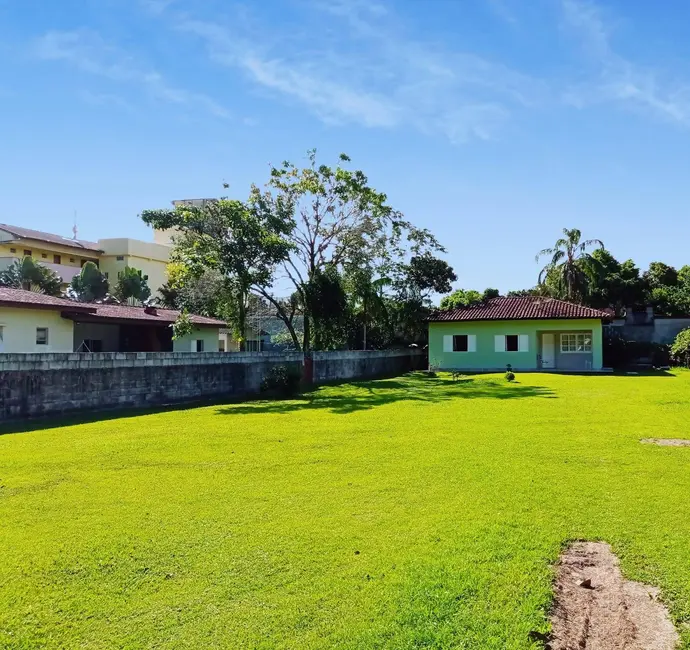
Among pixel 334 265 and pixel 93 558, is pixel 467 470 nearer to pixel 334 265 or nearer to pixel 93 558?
pixel 93 558

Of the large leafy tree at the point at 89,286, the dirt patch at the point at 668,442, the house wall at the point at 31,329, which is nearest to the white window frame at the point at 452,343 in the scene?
the house wall at the point at 31,329

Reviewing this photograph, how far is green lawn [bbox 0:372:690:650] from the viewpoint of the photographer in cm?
372

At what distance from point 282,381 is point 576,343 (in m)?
18.7

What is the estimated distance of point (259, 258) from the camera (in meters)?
22.9

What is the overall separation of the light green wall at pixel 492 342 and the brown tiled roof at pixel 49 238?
2904 centimetres

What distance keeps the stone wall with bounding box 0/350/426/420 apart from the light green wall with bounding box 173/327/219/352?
878cm

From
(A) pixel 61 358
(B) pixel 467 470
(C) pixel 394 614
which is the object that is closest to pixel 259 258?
(A) pixel 61 358

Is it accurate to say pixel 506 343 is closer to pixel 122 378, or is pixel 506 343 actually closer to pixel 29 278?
pixel 122 378

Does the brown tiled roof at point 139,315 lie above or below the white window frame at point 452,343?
above

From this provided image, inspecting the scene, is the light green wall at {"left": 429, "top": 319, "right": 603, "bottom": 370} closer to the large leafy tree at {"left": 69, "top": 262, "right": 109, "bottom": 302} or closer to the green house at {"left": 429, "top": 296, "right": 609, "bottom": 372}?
the green house at {"left": 429, "top": 296, "right": 609, "bottom": 372}

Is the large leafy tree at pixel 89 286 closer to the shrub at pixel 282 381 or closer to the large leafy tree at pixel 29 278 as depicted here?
the large leafy tree at pixel 29 278

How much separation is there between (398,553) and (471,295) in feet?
109

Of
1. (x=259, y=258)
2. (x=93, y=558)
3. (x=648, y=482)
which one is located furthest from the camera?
(x=259, y=258)

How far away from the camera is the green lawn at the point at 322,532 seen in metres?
3.72
